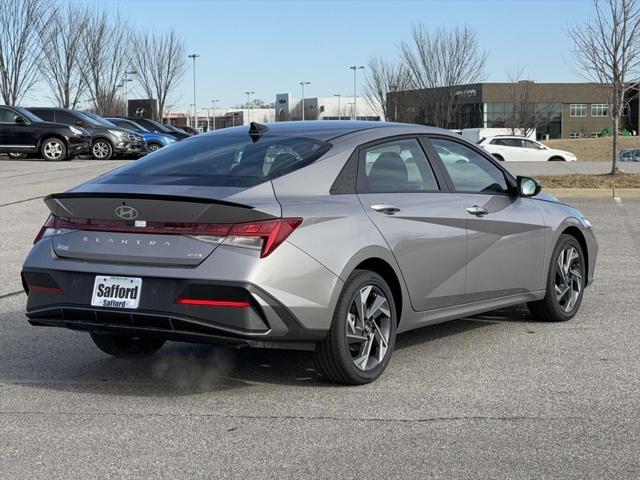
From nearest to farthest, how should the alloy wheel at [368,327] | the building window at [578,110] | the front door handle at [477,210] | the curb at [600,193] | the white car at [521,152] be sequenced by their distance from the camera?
the alloy wheel at [368,327]
the front door handle at [477,210]
the curb at [600,193]
the white car at [521,152]
the building window at [578,110]

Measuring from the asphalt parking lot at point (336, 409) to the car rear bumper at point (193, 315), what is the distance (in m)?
0.40

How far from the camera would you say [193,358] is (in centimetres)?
632

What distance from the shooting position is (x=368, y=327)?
555 cm

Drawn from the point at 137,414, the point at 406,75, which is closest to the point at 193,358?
the point at 137,414

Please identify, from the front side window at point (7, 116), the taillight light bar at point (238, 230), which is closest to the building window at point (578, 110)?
the front side window at point (7, 116)

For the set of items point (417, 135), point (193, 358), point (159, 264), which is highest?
point (417, 135)

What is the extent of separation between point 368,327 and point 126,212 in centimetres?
157

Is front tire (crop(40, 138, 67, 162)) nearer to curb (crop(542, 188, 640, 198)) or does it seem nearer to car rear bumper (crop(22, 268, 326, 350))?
curb (crop(542, 188, 640, 198))

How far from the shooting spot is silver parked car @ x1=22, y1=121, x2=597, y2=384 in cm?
496

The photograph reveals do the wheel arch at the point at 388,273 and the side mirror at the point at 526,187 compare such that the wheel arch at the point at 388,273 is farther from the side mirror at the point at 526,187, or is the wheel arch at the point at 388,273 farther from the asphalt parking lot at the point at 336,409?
the side mirror at the point at 526,187

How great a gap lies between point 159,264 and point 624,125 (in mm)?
97510

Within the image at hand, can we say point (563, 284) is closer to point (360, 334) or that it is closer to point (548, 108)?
point (360, 334)

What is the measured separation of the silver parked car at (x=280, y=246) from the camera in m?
4.96

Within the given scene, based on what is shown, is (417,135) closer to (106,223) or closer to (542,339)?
(542,339)
